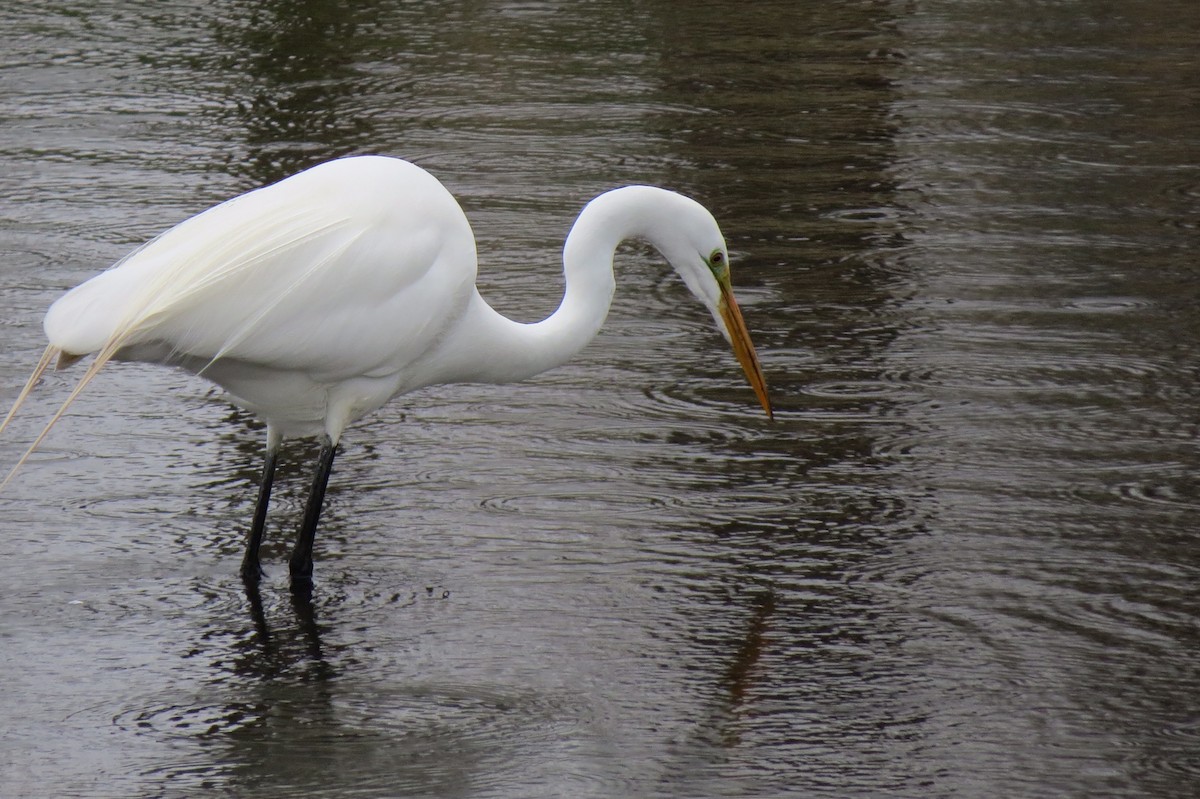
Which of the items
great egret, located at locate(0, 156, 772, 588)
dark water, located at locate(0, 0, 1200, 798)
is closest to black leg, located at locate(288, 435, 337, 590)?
great egret, located at locate(0, 156, 772, 588)

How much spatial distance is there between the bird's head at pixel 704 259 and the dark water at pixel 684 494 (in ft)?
1.47

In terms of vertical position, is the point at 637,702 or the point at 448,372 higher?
the point at 448,372

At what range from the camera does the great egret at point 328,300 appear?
3.74m

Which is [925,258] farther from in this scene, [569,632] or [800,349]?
[569,632]

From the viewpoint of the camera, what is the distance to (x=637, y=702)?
11.5ft

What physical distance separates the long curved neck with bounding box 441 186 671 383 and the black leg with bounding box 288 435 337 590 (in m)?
0.45

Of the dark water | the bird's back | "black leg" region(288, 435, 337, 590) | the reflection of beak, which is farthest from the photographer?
the reflection of beak

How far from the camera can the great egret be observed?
3.74m

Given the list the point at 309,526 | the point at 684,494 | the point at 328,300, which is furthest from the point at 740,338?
the point at 309,526

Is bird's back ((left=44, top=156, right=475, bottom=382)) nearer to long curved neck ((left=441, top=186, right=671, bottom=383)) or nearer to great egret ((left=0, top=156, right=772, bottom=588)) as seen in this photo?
great egret ((left=0, top=156, right=772, bottom=588))

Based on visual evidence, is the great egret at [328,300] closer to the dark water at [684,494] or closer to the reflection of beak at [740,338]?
the reflection of beak at [740,338]

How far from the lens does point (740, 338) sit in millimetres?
4371

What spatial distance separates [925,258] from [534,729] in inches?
134

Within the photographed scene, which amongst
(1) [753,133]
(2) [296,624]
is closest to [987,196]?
(1) [753,133]
